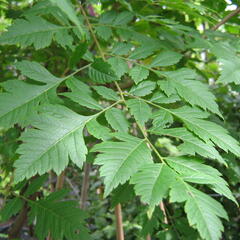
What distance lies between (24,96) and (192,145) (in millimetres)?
375

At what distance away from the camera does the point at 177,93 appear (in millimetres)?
754

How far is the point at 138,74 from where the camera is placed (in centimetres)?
78

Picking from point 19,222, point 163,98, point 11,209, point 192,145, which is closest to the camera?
point 192,145

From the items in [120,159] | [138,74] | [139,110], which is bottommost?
[120,159]

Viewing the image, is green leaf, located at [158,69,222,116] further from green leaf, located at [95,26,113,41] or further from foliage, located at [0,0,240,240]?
green leaf, located at [95,26,113,41]

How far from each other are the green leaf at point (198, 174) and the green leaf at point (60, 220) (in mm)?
361

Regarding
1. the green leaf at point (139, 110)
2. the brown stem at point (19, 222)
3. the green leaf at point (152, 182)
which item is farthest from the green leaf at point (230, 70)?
the brown stem at point (19, 222)

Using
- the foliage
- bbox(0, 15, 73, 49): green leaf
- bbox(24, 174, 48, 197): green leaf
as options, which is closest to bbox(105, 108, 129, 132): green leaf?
the foliage

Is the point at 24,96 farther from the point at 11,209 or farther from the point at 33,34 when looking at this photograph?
the point at 11,209

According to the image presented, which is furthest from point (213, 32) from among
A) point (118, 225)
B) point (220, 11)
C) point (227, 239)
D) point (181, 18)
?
point (227, 239)

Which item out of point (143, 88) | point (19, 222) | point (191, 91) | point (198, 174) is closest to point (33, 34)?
point (143, 88)

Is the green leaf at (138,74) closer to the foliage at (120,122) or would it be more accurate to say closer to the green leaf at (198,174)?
the foliage at (120,122)

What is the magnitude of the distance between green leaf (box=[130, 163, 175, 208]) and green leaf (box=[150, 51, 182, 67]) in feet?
1.10

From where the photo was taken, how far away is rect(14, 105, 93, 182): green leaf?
56 centimetres
